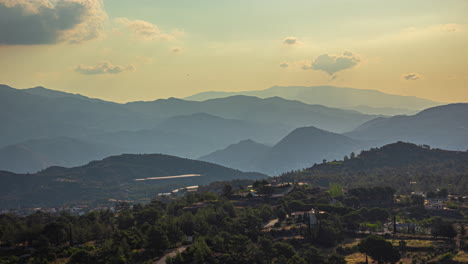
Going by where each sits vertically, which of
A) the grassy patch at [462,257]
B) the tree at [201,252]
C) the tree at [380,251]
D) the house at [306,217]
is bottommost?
the grassy patch at [462,257]

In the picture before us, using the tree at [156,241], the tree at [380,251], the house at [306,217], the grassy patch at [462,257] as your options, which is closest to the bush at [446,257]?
the grassy patch at [462,257]

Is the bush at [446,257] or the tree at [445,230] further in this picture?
the tree at [445,230]

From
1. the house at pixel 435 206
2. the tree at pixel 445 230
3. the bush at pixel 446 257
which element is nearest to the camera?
the bush at pixel 446 257

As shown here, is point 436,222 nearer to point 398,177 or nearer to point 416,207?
point 416,207

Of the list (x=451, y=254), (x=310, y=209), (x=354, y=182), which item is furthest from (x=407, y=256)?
(x=354, y=182)

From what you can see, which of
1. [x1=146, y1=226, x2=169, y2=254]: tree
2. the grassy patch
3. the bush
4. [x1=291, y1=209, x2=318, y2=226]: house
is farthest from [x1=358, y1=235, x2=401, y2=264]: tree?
[x1=146, y1=226, x2=169, y2=254]: tree

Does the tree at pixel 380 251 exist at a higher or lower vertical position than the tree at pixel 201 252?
lower

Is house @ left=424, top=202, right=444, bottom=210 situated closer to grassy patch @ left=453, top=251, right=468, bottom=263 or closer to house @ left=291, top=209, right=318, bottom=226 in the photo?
house @ left=291, top=209, right=318, bottom=226

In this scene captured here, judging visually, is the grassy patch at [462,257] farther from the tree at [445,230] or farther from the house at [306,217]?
the house at [306,217]
